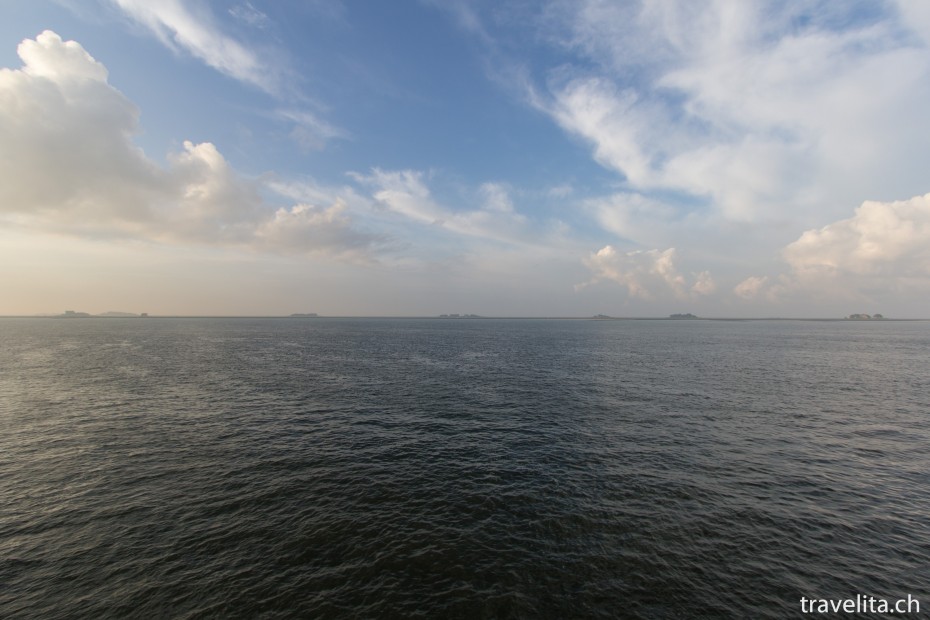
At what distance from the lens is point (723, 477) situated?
111ft

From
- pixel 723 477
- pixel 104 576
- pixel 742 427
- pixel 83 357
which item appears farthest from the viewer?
pixel 83 357

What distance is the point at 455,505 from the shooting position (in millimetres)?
29312

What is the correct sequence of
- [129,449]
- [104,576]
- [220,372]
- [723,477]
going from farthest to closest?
[220,372]
[129,449]
[723,477]
[104,576]

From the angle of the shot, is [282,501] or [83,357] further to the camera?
[83,357]

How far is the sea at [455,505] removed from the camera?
807 inches

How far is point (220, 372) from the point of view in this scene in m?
83.4

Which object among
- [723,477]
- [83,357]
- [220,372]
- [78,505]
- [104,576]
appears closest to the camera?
[104,576]

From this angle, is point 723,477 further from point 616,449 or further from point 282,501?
point 282,501

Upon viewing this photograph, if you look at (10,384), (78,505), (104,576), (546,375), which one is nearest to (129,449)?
(78,505)

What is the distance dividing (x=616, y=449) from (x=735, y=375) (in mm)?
63968

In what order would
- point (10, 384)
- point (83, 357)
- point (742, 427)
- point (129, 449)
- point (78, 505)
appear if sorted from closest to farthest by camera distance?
point (78, 505) → point (129, 449) → point (742, 427) → point (10, 384) → point (83, 357)

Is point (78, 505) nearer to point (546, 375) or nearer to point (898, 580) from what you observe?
point (898, 580)

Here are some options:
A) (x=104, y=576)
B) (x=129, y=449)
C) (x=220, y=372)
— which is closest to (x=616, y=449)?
(x=104, y=576)

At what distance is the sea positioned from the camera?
20500 mm
